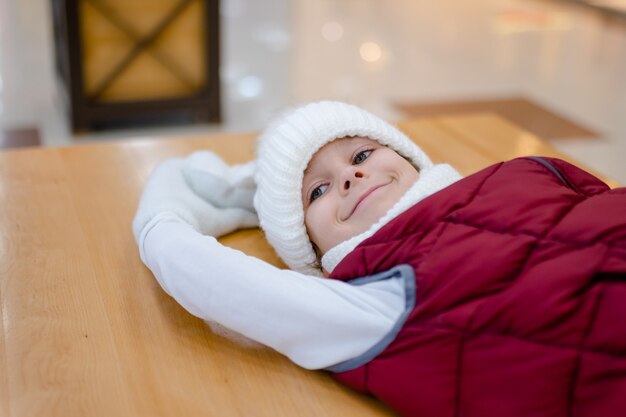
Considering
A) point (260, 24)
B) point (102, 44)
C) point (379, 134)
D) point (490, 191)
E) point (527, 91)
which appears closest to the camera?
point (490, 191)

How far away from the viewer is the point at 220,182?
1360 mm

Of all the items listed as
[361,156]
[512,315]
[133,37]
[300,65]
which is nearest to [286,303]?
[512,315]

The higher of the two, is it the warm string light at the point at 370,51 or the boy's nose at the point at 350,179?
the boy's nose at the point at 350,179

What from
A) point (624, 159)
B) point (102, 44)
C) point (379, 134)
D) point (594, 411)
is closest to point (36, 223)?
point (379, 134)

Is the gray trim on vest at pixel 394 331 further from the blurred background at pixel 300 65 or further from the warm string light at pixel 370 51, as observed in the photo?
the warm string light at pixel 370 51

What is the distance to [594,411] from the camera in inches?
34.0

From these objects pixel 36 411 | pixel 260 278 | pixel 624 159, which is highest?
pixel 260 278

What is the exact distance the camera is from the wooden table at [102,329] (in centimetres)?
96

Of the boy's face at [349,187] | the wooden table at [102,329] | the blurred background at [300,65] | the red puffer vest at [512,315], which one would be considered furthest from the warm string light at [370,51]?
the red puffer vest at [512,315]

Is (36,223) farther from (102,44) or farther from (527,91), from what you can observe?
(527,91)

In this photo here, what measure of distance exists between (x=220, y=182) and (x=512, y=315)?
0.62 meters

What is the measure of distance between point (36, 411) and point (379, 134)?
26.5 inches

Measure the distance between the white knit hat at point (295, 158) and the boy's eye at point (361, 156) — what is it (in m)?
0.03

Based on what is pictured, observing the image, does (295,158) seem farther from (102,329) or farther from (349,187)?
(102,329)
